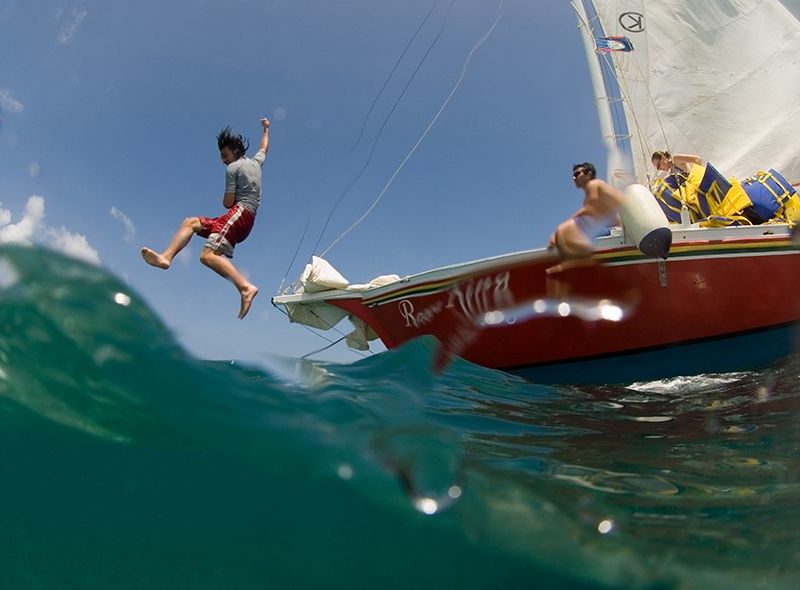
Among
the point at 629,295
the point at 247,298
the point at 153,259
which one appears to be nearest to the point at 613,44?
the point at 629,295

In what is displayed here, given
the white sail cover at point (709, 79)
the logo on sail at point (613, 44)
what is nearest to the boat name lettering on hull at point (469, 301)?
the white sail cover at point (709, 79)

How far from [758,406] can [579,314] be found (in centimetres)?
225

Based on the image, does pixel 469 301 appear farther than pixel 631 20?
No

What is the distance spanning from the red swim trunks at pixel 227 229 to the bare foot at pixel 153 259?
15.4 inches

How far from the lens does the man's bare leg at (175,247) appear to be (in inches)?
163

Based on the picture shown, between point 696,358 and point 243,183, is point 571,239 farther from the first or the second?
point 696,358

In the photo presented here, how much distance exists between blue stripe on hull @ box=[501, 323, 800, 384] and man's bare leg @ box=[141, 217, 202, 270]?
3.98 m

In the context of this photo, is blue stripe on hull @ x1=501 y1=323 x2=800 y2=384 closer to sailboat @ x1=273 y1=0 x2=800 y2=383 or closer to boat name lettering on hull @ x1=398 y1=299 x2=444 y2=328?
sailboat @ x1=273 y1=0 x2=800 y2=383

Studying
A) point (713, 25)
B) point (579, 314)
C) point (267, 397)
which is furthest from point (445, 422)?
point (713, 25)

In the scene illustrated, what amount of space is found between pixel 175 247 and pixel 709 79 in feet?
27.7

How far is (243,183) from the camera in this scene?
455 centimetres

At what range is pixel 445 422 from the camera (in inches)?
111

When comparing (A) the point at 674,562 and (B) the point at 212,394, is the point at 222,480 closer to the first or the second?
(B) the point at 212,394

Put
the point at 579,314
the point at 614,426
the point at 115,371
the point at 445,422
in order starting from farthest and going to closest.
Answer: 1. the point at 579,314
2. the point at 614,426
3. the point at 445,422
4. the point at 115,371
